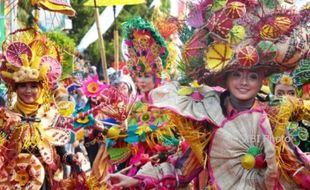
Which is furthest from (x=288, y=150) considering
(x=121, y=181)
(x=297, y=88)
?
(x=297, y=88)

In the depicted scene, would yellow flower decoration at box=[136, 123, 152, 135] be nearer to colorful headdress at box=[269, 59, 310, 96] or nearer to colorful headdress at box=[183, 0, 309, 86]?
colorful headdress at box=[269, 59, 310, 96]

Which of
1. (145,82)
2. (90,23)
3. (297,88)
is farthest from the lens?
(90,23)

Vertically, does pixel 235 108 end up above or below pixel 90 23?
below

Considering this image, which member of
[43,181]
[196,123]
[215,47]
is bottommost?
[43,181]

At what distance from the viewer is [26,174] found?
8.48m

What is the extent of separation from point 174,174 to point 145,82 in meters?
3.45

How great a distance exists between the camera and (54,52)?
8.76 meters

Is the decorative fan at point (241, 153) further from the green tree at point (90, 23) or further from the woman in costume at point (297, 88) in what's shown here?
the green tree at point (90, 23)

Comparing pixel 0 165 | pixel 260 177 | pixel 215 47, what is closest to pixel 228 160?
pixel 260 177

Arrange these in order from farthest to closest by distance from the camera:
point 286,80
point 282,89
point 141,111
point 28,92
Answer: point 141,111, point 28,92, point 282,89, point 286,80

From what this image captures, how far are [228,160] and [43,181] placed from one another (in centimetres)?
262

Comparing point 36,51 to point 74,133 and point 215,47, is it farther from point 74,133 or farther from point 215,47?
point 215,47

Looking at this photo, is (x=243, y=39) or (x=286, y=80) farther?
(x=286, y=80)

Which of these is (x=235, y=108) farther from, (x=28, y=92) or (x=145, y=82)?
(x=145, y=82)
